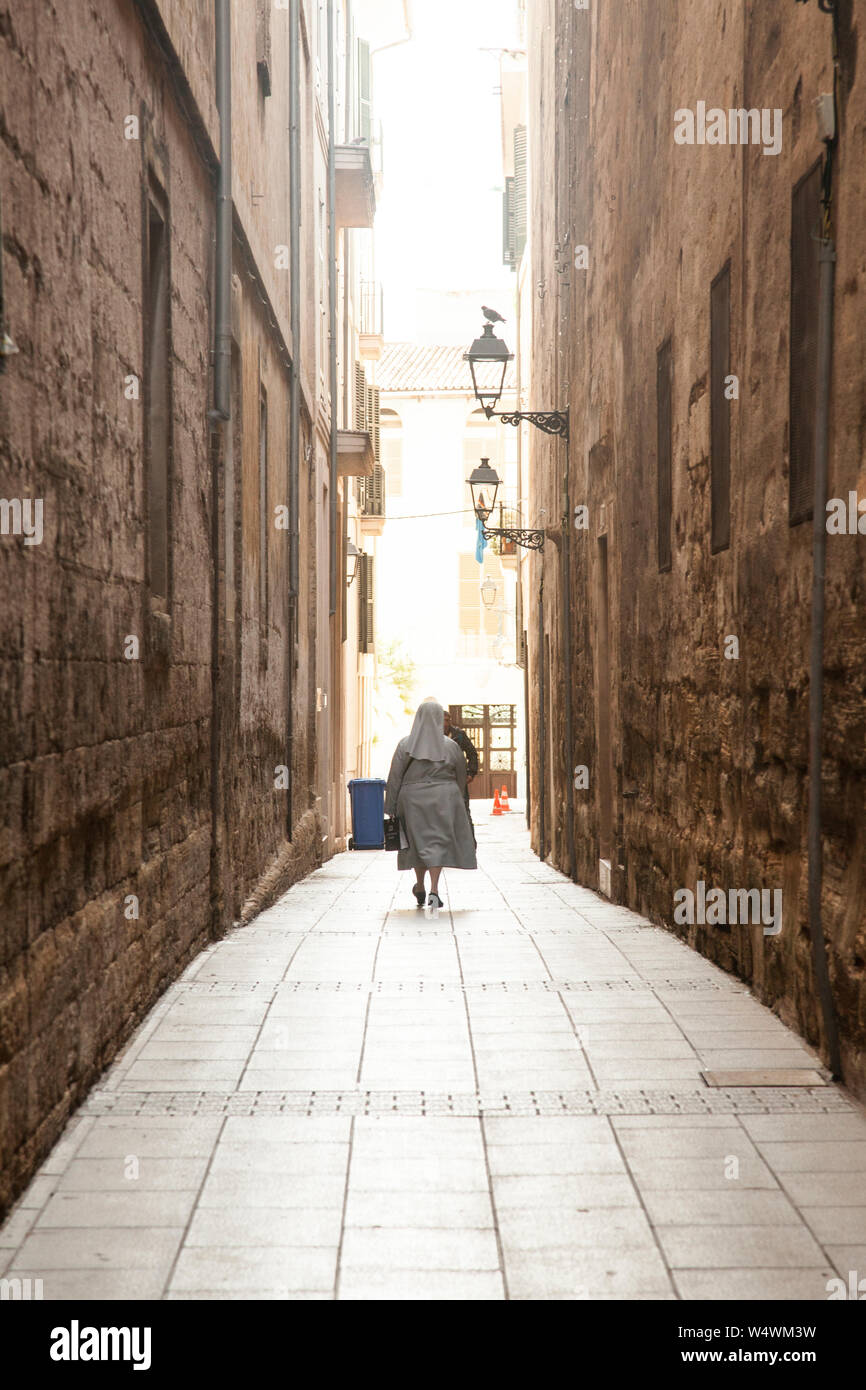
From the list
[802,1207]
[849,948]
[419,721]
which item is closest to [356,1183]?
Answer: [802,1207]

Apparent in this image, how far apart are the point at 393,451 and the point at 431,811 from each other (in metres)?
32.4

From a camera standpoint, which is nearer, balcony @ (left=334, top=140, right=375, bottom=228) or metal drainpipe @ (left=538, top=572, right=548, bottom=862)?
metal drainpipe @ (left=538, top=572, right=548, bottom=862)

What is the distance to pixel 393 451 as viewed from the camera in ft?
136

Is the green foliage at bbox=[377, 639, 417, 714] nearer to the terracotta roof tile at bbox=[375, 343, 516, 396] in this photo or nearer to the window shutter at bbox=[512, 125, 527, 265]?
the terracotta roof tile at bbox=[375, 343, 516, 396]

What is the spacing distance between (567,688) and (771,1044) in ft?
29.1

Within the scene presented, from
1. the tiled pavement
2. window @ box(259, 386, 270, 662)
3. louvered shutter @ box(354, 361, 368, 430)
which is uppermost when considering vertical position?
louvered shutter @ box(354, 361, 368, 430)

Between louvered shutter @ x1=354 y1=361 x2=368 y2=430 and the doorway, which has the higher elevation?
louvered shutter @ x1=354 y1=361 x2=368 y2=430

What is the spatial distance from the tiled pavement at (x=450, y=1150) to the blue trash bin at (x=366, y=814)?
46.0ft

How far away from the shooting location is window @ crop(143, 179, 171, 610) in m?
6.54

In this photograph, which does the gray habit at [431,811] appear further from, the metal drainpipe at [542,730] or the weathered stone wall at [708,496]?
the metal drainpipe at [542,730]

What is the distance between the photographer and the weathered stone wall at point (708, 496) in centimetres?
481

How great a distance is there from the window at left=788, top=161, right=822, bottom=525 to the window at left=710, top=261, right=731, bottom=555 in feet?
4.03

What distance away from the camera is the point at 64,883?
14.4ft

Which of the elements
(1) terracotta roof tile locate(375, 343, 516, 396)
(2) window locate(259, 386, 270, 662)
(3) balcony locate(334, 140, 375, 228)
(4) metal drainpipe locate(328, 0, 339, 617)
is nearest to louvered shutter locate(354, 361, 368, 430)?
(3) balcony locate(334, 140, 375, 228)
